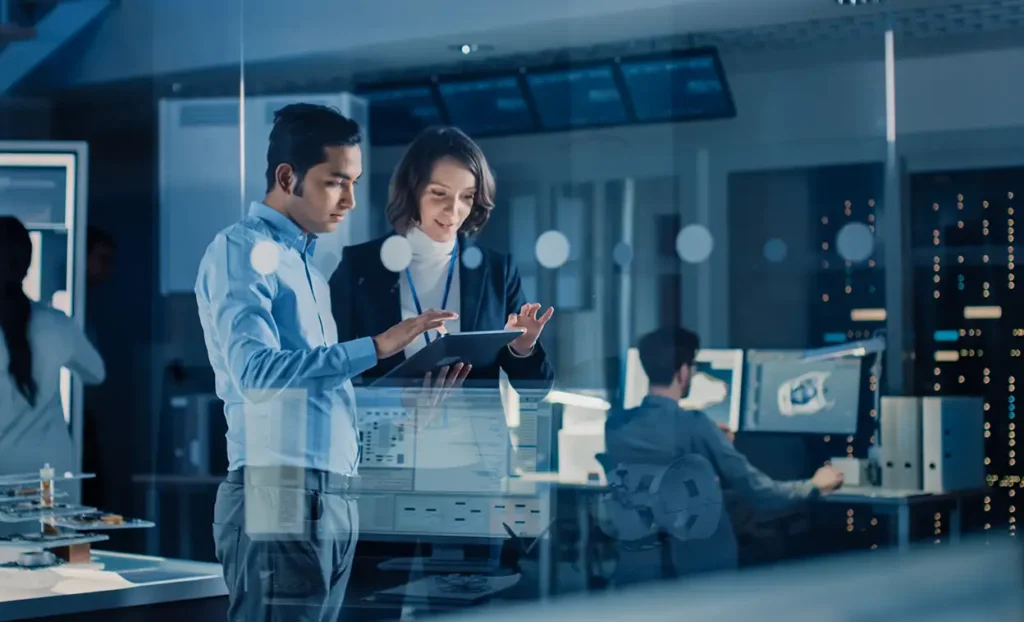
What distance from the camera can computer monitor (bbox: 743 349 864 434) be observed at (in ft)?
13.9

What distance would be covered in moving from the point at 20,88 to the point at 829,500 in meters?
4.55

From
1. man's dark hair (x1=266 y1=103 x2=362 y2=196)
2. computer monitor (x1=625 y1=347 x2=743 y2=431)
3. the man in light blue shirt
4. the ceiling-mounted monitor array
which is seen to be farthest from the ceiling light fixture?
computer monitor (x1=625 y1=347 x2=743 y2=431)

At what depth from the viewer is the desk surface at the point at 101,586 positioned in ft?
8.77

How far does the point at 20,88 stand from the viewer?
6.30m

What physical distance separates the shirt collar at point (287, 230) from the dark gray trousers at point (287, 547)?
25.9 inches

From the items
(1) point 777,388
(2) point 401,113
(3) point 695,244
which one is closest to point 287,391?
(2) point 401,113

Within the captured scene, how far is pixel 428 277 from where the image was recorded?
137 inches

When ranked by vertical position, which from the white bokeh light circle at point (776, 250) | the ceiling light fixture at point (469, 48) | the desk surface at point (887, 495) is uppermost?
the ceiling light fixture at point (469, 48)

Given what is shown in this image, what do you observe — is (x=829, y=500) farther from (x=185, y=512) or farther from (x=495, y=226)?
(x=185, y=512)

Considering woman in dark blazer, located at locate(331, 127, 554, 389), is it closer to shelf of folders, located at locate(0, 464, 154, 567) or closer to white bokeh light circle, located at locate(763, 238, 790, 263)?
shelf of folders, located at locate(0, 464, 154, 567)

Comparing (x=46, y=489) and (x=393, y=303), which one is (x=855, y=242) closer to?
(x=393, y=303)

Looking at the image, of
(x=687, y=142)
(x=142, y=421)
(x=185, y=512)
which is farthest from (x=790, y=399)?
(x=142, y=421)

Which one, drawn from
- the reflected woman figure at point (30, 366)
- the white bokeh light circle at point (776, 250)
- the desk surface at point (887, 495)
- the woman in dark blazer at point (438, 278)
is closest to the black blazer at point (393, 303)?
the woman in dark blazer at point (438, 278)

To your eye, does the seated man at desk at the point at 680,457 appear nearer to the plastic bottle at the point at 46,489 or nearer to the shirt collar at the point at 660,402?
the shirt collar at the point at 660,402
